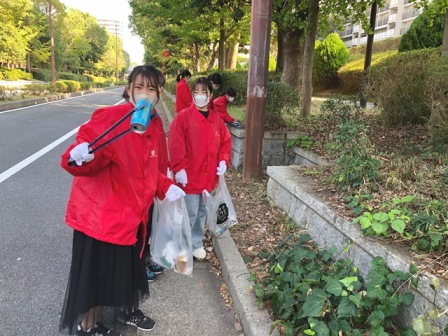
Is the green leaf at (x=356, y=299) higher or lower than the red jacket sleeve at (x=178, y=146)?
lower

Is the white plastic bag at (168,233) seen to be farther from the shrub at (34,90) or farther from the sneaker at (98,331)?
the shrub at (34,90)

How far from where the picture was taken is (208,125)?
3137 millimetres

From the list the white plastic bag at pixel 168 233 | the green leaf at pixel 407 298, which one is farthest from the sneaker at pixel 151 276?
the green leaf at pixel 407 298

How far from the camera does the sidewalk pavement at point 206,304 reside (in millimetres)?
2373

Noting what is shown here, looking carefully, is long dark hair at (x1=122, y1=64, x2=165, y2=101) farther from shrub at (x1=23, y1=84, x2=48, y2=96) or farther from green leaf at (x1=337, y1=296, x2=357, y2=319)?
shrub at (x1=23, y1=84, x2=48, y2=96)

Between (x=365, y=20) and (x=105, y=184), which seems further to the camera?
(x=365, y=20)

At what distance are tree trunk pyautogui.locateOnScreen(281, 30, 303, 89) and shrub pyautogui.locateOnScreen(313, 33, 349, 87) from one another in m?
11.0

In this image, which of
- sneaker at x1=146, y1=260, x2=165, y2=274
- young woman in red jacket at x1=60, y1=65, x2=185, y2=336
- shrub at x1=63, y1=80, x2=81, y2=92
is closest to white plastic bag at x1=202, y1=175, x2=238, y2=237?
sneaker at x1=146, y1=260, x2=165, y2=274

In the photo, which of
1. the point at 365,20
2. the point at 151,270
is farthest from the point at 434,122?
the point at 365,20

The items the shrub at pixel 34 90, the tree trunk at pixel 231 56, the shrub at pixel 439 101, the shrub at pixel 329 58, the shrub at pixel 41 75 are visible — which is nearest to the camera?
the shrub at pixel 439 101

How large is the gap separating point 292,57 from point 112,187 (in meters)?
8.57

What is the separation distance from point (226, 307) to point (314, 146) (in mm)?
3037

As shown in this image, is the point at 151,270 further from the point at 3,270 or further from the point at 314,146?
the point at 314,146

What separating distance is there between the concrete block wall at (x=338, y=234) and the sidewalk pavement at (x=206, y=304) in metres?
0.71
